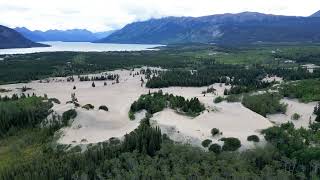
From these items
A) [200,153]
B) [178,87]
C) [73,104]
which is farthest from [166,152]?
[178,87]

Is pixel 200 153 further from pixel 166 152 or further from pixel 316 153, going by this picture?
pixel 316 153

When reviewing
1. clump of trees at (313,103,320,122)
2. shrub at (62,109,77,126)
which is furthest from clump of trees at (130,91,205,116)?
clump of trees at (313,103,320,122)

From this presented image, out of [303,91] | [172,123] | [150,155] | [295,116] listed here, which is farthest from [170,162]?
[303,91]

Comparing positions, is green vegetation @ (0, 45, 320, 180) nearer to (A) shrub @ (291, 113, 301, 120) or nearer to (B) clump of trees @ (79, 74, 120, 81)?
(A) shrub @ (291, 113, 301, 120)

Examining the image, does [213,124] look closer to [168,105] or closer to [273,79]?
[168,105]

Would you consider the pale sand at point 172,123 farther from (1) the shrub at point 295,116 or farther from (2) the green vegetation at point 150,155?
(1) the shrub at point 295,116

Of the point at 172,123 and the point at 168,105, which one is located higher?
the point at 168,105
